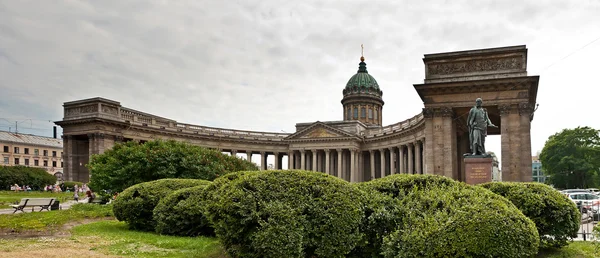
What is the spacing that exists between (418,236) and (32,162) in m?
111

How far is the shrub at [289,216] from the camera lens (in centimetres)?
900

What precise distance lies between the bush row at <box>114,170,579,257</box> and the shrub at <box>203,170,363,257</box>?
2 cm

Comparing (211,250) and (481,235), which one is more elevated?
(481,235)

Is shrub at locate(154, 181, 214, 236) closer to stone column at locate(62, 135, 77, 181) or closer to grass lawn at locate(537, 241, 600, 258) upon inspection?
grass lawn at locate(537, 241, 600, 258)

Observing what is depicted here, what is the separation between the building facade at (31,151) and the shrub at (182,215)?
9256 cm

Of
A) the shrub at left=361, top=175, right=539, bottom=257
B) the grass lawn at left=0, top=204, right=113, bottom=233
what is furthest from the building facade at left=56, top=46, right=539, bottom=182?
the shrub at left=361, top=175, right=539, bottom=257

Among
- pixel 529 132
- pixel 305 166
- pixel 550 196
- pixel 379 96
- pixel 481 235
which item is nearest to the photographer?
pixel 481 235

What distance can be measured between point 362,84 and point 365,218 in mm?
86831

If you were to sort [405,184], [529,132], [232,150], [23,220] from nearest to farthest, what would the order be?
[405,184] < [23,220] < [529,132] < [232,150]

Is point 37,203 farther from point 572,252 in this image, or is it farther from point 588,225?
point 588,225

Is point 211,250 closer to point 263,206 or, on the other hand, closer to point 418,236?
point 263,206

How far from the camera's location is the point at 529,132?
107 feet

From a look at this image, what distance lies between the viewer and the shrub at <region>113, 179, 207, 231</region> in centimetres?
1672

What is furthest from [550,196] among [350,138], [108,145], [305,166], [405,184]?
[305,166]
